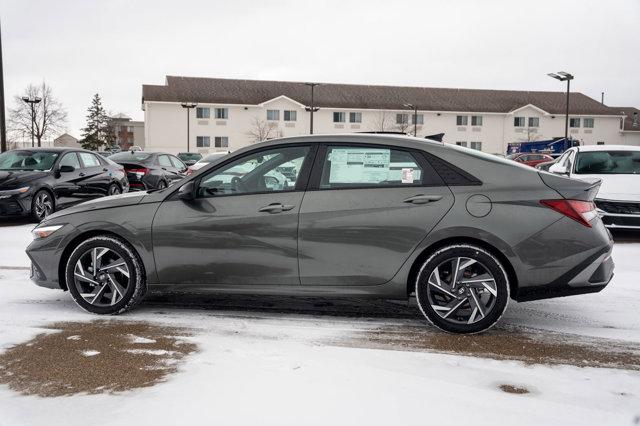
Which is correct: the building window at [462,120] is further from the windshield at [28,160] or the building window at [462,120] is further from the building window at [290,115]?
the windshield at [28,160]

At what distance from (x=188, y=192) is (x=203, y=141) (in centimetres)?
5997

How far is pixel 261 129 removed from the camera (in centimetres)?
6262

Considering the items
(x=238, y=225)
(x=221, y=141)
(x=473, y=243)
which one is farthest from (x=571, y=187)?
(x=221, y=141)

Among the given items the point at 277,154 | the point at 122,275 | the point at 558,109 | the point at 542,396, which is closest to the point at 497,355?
the point at 542,396

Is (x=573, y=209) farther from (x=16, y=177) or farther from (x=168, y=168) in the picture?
(x=168, y=168)

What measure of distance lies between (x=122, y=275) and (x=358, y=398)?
251 centimetres

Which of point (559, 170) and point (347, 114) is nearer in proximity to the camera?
point (559, 170)

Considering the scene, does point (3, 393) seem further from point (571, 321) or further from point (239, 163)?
point (571, 321)

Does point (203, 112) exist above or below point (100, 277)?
above

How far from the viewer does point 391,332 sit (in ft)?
14.8

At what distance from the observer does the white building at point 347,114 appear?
61.9 metres

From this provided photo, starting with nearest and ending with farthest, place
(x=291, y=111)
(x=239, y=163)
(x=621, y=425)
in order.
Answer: (x=621, y=425), (x=239, y=163), (x=291, y=111)

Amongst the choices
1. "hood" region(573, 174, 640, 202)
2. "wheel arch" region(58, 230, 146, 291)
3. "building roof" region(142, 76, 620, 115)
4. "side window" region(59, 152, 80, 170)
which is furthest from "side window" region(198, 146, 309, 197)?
"building roof" region(142, 76, 620, 115)

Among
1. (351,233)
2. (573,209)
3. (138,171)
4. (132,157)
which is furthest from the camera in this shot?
(132,157)
